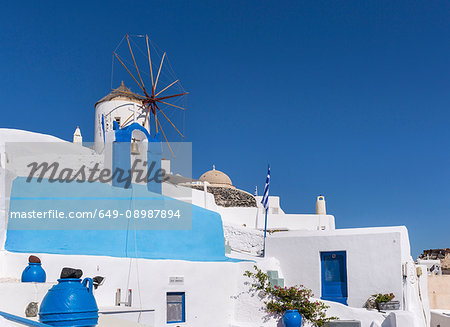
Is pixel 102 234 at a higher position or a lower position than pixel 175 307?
→ higher

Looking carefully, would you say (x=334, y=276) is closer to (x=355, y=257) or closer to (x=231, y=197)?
(x=355, y=257)

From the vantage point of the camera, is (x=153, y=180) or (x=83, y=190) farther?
(x=153, y=180)

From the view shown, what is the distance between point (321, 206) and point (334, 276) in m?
16.8

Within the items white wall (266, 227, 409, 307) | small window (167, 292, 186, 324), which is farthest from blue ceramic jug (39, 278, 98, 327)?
white wall (266, 227, 409, 307)

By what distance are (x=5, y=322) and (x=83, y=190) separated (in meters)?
6.58

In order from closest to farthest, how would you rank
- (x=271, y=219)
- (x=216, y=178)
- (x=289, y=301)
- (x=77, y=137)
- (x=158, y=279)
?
(x=158, y=279)
(x=289, y=301)
(x=271, y=219)
(x=77, y=137)
(x=216, y=178)

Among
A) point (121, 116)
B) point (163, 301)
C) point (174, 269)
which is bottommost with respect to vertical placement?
point (163, 301)

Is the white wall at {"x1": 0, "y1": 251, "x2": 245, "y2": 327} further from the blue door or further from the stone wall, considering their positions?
the stone wall

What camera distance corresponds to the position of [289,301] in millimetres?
11883

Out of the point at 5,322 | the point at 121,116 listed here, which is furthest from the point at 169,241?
the point at 121,116

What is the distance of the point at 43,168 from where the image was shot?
11688mm

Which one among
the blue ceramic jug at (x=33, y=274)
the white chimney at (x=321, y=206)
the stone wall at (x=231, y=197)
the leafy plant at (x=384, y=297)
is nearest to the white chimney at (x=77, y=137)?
the stone wall at (x=231, y=197)

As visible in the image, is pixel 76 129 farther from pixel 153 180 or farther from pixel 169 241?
pixel 169 241

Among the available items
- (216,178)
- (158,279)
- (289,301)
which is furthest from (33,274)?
(216,178)
